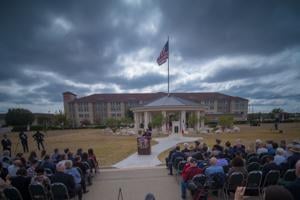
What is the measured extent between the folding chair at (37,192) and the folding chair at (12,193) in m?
0.29

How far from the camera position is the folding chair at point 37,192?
4730 millimetres

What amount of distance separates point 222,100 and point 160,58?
68852 millimetres

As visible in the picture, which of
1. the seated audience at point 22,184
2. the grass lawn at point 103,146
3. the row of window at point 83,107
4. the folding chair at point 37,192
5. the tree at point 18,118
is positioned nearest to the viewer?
the folding chair at point 37,192

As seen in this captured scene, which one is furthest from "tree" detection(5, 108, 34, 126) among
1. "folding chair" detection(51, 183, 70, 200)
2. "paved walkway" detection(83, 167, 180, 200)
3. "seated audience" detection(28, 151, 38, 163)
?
"folding chair" detection(51, 183, 70, 200)

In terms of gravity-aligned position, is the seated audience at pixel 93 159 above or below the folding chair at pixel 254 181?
below

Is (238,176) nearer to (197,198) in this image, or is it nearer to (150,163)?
(197,198)

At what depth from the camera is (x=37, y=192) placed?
4809 mm

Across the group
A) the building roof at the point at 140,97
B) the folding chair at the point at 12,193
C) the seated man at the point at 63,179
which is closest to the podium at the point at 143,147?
the seated man at the point at 63,179

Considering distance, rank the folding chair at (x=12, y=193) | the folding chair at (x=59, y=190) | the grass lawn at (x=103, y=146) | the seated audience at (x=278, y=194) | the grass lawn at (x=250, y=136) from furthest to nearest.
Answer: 1. the grass lawn at (x=250, y=136)
2. the grass lawn at (x=103, y=146)
3. the folding chair at (x=59, y=190)
4. the folding chair at (x=12, y=193)
5. the seated audience at (x=278, y=194)

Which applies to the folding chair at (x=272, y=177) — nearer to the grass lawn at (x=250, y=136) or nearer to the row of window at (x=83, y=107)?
the grass lawn at (x=250, y=136)

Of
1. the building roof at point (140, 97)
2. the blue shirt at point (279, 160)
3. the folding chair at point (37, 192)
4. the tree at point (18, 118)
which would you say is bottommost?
the tree at point (18, 118)

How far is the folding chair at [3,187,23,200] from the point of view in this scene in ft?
14.6

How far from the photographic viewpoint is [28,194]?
16.7ft

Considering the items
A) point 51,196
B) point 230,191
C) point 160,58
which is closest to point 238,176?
point 230,191
